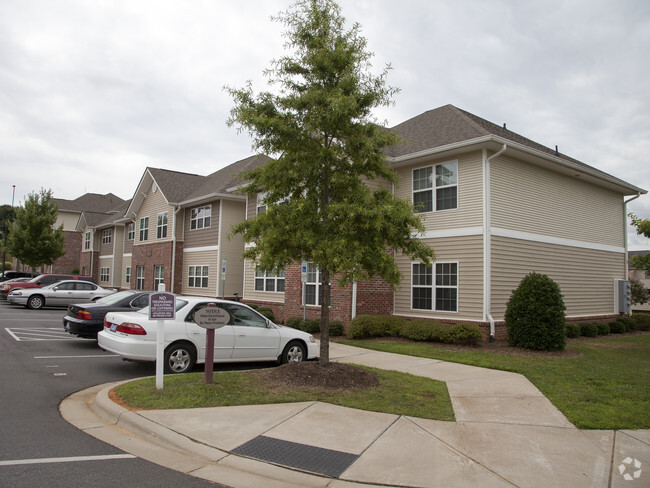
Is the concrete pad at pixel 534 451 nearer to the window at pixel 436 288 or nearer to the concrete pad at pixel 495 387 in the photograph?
the concrete pad at pixel 495 387

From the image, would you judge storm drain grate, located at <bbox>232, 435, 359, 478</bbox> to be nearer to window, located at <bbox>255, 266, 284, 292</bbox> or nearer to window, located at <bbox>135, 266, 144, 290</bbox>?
window, located at <bbox>255, 266, 284, 292</bbox>

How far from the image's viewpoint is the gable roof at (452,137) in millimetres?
14344

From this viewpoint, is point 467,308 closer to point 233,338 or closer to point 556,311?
point 556,311

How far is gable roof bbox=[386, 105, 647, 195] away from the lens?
14344 millimetres

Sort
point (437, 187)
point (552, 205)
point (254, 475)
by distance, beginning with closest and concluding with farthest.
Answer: point (254, 475) < point (437, 187) < point (552, 205)

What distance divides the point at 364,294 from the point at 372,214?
8.73 m

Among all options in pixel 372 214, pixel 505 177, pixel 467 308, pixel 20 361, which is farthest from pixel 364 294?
pixel 20 361

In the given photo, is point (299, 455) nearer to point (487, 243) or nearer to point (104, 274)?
point (487, 243)

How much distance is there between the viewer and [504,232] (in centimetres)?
1473

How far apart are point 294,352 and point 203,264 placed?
53.5 ft

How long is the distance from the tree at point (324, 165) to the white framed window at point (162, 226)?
68.3 feet

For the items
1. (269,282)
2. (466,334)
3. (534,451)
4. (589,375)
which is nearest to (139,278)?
(269,282)

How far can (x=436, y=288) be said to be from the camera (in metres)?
15.2

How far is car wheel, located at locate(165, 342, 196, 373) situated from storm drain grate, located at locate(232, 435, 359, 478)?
385 cm
